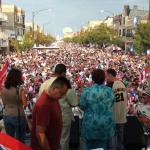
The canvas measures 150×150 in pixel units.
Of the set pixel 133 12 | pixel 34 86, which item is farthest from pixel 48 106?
pixel 133 12

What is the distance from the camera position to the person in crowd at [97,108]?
698 cm

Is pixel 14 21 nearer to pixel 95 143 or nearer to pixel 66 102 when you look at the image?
pixel 66 102

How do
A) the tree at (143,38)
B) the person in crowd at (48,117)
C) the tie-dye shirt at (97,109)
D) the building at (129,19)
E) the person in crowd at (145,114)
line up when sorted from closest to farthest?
the person in crowd at (48,117), the tie-dye shirt at (97,109), the person in crowd at (145,114), the tree at (143,38), the building at (129,19)

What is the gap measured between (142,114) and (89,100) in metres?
4.95

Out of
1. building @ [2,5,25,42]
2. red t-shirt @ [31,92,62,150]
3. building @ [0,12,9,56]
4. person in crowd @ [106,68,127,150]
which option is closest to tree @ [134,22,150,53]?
building @ [0,12,9,56]

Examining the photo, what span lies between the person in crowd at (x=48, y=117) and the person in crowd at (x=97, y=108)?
1.31 m

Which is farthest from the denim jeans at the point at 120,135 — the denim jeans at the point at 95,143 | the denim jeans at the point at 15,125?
the denim jeans at the point at 15,125

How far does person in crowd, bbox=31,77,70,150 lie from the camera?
5539 millimetres

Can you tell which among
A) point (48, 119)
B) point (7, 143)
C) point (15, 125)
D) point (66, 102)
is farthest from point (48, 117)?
point (15, 125)

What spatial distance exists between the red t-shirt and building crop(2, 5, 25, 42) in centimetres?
10000

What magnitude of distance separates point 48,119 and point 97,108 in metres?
1.52

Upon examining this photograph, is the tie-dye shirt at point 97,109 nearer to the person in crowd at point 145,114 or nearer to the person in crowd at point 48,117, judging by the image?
the person in crowd at point 48,117

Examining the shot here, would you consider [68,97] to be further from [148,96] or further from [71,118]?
[148,96]

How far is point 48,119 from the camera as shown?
5574mm
